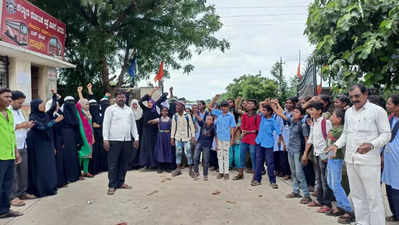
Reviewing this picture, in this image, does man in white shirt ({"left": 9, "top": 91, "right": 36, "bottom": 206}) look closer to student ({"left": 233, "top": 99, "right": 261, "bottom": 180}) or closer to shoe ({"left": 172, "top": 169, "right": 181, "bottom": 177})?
shoe ({"left": 172, "top": 169, "right": 181, "bottom": 177})

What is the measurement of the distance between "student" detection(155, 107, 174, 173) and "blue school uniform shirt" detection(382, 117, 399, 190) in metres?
5.17

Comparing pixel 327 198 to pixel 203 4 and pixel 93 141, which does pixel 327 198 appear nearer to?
pixel 93 141

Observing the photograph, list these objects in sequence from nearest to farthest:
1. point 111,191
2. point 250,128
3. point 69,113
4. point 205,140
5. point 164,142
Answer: point 111,191 < point 69,113 < point 250,128 < point 205,140 < point 164,142

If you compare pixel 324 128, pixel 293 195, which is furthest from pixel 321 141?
pixel 293 195

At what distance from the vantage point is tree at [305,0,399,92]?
4.81 m

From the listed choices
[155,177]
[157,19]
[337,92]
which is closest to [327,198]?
[337,92]

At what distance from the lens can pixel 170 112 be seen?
9.01 m

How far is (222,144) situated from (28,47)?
23.7ft

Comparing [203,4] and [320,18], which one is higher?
[203,4]

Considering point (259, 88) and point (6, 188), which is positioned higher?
point (259, 88)

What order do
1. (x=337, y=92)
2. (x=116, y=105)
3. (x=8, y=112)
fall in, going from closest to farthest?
1. (x=8, y=112)
2. (x=337, y=92)
3. (x=116, y=105)

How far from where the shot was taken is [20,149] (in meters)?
5.72

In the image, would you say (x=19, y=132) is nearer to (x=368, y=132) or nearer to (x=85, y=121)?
(x=85, y=121)

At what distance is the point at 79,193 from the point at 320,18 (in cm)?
543
